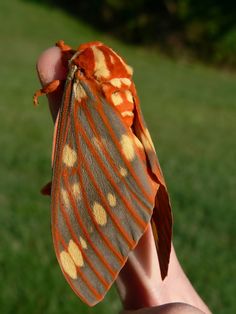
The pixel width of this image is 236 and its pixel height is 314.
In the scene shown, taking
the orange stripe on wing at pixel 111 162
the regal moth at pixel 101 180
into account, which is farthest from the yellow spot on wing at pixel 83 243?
the orange stripe on wing at pixel 111 162

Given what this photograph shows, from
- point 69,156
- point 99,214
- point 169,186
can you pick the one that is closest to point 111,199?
point 99,214

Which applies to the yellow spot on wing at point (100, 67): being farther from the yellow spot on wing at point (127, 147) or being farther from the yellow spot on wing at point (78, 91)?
the yellow spot on wing at point (127, 147)

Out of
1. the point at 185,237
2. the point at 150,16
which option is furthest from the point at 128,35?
the point at 185,237

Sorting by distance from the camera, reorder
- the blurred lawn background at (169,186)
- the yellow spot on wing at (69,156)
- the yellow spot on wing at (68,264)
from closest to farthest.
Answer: the yellow spot on wing at (68,264)
the yellow spot on wing at (69,156)
the blurred lawn background at (169,186)

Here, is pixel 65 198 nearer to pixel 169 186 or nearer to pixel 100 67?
pixel 100 67

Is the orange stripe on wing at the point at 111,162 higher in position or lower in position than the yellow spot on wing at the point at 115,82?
lower
